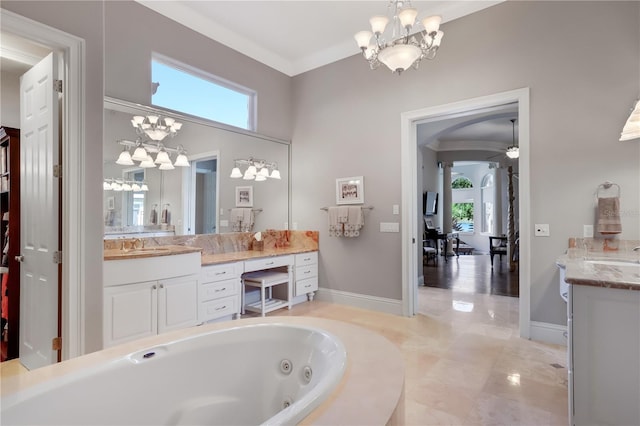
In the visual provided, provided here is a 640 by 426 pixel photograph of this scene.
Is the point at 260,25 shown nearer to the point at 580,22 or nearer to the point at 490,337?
the point at 580,22

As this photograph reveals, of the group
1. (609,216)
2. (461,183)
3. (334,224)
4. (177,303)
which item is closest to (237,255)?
(177,303)

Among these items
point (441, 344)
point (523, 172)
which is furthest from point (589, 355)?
point (523, 172)

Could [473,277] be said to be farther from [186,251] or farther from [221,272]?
A: [186,251]

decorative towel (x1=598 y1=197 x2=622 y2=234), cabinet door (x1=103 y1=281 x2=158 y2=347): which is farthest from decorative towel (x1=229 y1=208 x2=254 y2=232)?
decorative towel (x1=598 y1=197 x2=622 y2=234)

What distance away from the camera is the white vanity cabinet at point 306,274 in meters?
4.22

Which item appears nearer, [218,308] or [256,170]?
[218,308]

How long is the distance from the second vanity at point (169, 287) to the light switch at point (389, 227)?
126cm

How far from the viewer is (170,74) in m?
3.53

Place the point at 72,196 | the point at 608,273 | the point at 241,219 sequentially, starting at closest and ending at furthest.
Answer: the point at 608,273, the point at 72,196, the point at 241,219

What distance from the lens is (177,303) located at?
9.68 feet

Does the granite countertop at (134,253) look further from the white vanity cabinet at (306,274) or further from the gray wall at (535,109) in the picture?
the gray wall at (535,109)

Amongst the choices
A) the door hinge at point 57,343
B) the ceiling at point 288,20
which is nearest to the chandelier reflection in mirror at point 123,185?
the door hinge at point 57,343

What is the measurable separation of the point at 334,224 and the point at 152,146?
2.28 metres

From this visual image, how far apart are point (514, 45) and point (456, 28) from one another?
0.64 m
